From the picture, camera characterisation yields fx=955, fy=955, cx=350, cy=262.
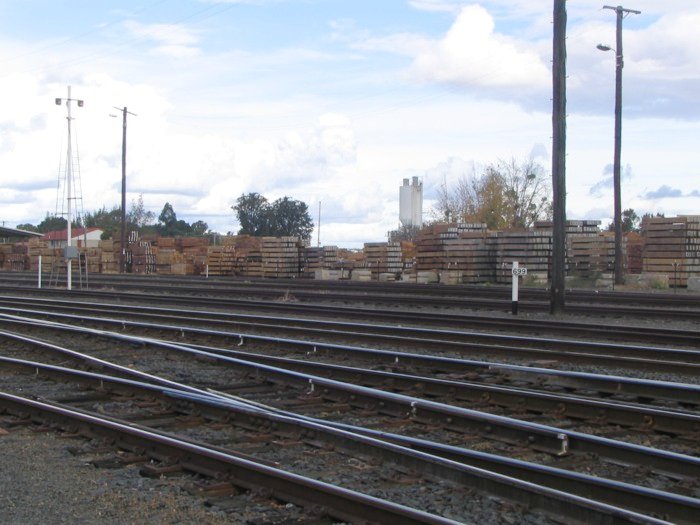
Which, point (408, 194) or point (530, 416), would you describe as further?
point (408, 194)

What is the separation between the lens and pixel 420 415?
388 inches

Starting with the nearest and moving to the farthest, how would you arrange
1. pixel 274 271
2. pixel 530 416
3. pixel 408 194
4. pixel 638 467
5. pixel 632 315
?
pixel 638 467, pixel 530 416, pixel 632 315, pixel 274 271, pixel 408 194

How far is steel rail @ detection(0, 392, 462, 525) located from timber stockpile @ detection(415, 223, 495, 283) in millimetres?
34372

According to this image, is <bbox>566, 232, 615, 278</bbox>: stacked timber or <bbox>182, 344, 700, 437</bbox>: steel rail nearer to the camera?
<bbox>182, 344, 700, 437</bbox>: steel rail

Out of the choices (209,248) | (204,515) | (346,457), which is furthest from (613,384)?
(209,248)

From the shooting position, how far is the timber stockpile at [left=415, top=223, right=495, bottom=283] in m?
43.1

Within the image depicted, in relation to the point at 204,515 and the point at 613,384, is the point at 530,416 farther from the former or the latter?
the point at 204,515

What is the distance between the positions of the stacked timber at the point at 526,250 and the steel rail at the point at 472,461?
104 ft

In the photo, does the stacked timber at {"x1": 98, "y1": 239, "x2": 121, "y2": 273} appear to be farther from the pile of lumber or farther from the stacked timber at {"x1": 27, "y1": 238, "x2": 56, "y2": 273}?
the pile of lumber

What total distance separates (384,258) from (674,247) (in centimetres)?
1551

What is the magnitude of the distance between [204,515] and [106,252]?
5880 centimetres

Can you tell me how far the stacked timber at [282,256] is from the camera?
5197 centimetres

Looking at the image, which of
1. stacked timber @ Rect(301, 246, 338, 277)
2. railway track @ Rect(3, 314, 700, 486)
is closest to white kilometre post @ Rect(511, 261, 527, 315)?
railway track @ Rect(3, 314, 700, 486)

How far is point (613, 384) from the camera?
37.0 ft
